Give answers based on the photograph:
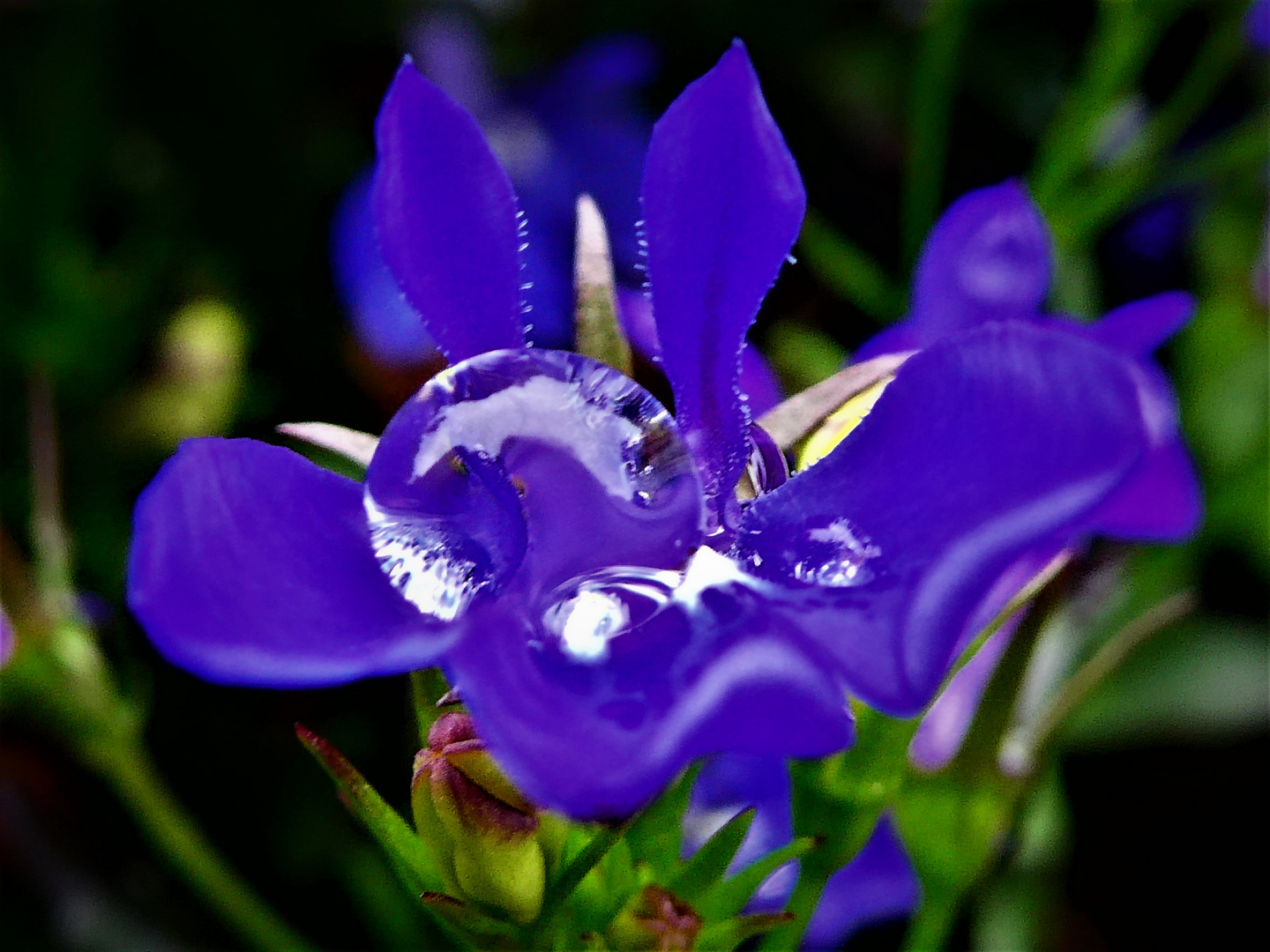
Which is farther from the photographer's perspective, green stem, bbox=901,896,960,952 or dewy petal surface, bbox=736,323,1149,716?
green stem, bbox=901,896,960,952

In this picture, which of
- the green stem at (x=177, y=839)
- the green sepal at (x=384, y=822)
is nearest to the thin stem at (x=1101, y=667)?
the green sepal at (x=384, y=822)

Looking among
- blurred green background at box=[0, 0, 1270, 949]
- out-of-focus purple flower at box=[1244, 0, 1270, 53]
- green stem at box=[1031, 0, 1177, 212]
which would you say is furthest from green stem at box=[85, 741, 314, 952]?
out-of-focus purple flower at box=[1244, 0, 1270, 53]

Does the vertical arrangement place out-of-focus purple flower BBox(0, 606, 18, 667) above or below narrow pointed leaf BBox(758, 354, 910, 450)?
below

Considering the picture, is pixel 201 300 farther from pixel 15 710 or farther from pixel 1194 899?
pixel 1194 899

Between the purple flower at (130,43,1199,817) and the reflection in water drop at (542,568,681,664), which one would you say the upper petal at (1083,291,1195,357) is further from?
the reflection in water drop at (542,568,681,664)

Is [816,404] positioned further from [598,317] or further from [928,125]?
[928,125]

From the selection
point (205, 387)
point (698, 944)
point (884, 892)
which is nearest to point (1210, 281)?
point (884, 892)

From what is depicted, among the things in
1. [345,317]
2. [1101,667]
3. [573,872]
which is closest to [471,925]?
[573,872]
